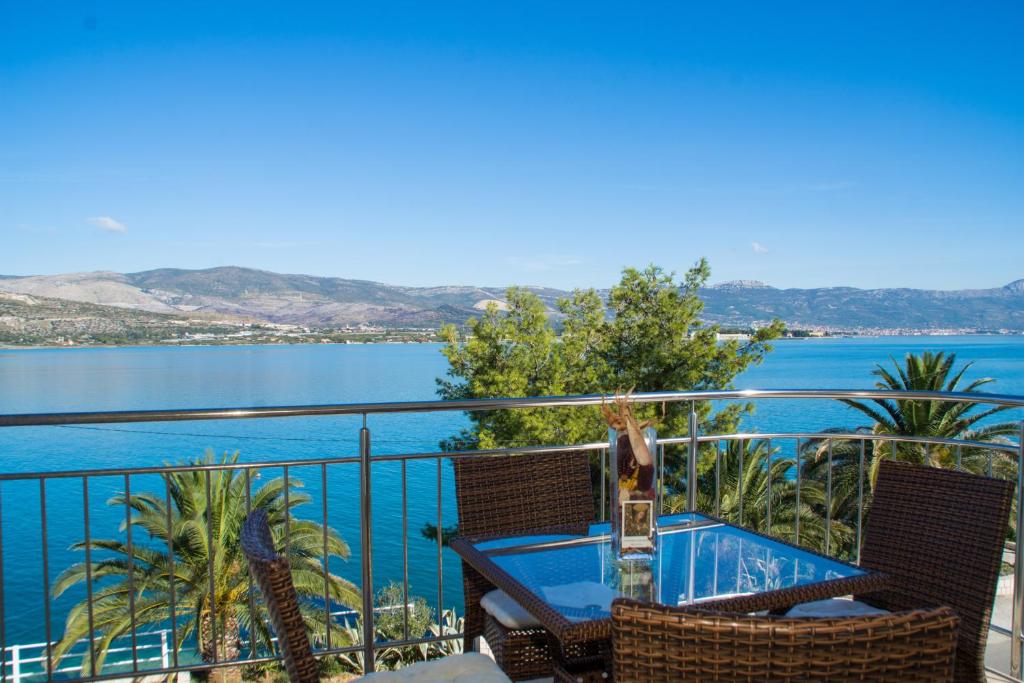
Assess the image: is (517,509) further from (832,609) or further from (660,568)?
(832,609)

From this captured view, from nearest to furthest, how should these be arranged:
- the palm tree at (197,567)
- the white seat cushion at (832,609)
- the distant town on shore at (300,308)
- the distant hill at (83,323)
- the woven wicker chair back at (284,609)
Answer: the woven wicker chair back at (284,609), the white seat cushion at (832,609), the palm tree at (197,567), the distant hill at (83,323), the distant town on shore at (300,308)

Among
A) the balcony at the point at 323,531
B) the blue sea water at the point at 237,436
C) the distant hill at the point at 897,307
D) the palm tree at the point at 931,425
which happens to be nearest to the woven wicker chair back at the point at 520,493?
the balcony at the point at 323,531

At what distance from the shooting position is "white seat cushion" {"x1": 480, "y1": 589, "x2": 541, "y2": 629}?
261cm

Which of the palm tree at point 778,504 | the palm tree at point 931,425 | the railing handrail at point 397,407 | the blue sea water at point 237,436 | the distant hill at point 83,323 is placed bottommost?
the blue sea water at point 237,436

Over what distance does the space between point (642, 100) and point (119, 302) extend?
4123cm

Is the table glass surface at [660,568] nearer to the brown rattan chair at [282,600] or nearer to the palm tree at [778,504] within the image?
the brown rattan chair at [282,600]

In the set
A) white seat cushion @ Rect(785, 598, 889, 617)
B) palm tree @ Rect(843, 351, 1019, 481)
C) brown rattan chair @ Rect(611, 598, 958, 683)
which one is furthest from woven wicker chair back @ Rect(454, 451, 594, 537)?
palm tree @ Rect(843, 351, 1019, 481)

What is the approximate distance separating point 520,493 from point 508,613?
2.17ft

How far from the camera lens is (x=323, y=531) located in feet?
13.9

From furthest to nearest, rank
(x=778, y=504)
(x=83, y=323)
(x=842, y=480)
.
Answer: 1. (x=83, y=323)
2. (x=778, y=504)
3. (x=842, y=480)

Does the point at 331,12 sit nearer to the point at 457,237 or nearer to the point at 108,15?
the point at 108,15

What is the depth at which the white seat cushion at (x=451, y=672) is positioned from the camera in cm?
224

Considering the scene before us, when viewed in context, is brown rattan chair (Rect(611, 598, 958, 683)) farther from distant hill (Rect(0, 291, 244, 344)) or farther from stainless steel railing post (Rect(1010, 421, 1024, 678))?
distant hill (Rect(0, 291, 244, 344))

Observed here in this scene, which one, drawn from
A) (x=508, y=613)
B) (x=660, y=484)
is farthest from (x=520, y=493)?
(x=660, y=484)
